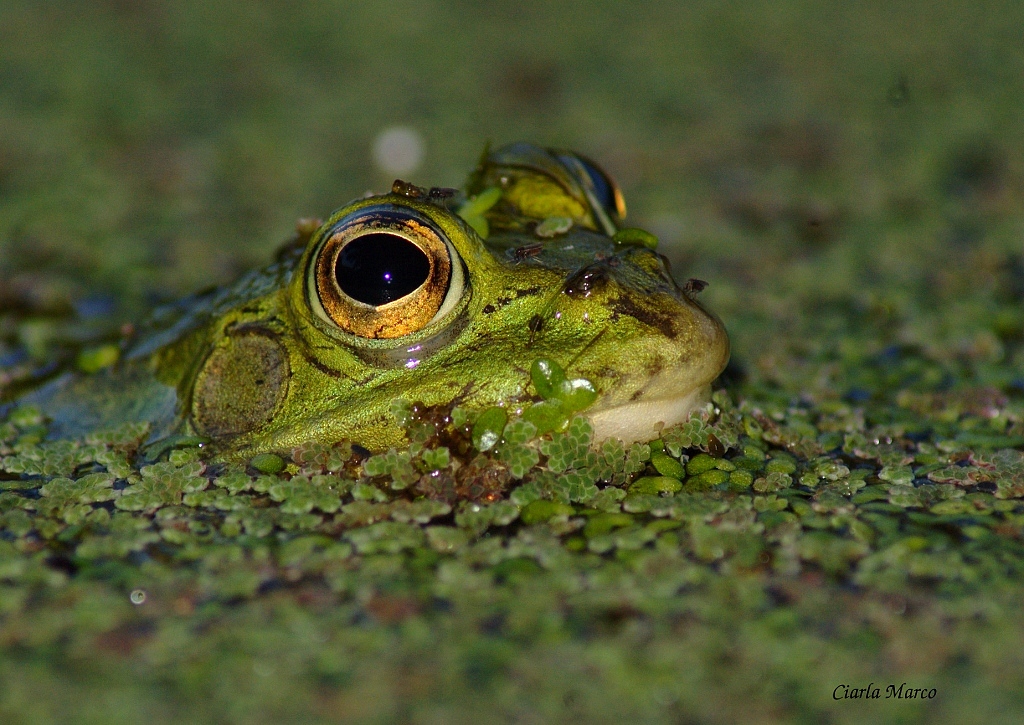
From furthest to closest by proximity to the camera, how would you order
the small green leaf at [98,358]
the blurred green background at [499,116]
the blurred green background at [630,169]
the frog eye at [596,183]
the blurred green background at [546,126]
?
the blurred green background at [499,116], the blurred green background at [546,126], the small green leaf at [98,358], the frog eye at [596,183], the blurred green background at [630,169]

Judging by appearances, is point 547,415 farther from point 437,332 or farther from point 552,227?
point 552,227

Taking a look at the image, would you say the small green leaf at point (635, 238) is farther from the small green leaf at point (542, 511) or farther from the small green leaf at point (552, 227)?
the small green leaf at point (542, 511)

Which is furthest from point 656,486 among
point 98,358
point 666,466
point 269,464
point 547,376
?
point 98,358


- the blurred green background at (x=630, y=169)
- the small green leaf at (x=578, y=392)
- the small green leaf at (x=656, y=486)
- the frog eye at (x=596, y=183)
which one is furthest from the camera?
the frog eye at (x=596, y=183)

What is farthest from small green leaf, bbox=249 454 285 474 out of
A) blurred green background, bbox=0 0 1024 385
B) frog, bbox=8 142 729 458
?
blurred green background, bbox=0 0 1024 385

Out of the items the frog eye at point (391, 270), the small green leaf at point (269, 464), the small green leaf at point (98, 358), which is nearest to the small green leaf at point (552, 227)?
the frog eye at point (391, 270)

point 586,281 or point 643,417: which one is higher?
point 586,281
